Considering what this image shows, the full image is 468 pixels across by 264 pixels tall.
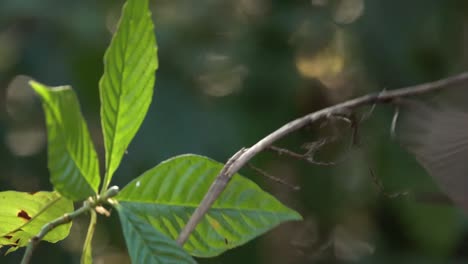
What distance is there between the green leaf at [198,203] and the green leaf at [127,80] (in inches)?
0.8

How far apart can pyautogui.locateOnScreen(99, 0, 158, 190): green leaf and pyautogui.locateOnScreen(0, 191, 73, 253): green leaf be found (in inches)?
1.6

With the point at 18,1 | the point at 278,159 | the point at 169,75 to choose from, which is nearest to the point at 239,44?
the point at 169,75

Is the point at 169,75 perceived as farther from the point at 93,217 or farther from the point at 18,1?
the point at 93,217

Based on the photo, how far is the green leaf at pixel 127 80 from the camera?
45 centimetres

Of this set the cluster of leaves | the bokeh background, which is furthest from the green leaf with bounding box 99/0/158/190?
the bokeh background

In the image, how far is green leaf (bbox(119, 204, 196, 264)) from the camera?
0.42 meters

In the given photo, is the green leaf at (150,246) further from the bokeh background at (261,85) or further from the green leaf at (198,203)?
the bokeh background at (261,85)

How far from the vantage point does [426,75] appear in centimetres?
147

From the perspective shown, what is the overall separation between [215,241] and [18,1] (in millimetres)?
890

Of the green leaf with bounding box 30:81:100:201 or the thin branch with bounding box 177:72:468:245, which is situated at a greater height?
the green leaf with bounding box 30:81:100:201

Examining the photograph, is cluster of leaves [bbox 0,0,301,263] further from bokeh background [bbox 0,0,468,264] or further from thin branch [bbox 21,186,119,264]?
bokeh background [bbox 0,0,468,264]

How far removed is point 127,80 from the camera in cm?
45

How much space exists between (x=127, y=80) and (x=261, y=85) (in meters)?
0.91

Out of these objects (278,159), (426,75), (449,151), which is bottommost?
(278,159)
